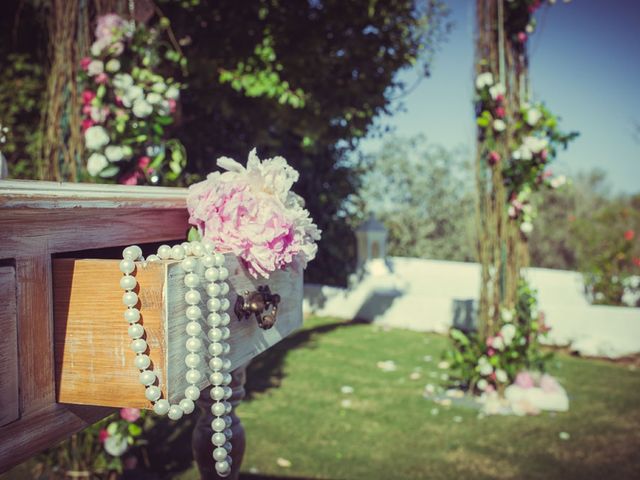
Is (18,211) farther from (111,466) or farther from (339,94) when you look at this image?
(339,94)

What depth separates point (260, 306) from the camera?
1208 millimetres

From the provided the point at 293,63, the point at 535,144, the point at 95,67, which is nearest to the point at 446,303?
the point at 535,144

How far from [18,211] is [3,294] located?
0.44 feet

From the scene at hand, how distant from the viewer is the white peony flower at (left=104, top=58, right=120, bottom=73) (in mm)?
2506

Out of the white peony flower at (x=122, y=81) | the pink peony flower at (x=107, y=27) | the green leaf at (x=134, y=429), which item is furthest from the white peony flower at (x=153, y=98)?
the green leaf at (x=134, y=429)

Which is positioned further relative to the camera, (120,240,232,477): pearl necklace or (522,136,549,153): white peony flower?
(522,136,549,153): white peony flower

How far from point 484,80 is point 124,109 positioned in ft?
8.63

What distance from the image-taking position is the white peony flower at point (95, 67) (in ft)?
8.17

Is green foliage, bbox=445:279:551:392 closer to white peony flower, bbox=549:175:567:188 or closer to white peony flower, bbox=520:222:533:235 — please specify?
white peony flower, bbox=520:222:533:235

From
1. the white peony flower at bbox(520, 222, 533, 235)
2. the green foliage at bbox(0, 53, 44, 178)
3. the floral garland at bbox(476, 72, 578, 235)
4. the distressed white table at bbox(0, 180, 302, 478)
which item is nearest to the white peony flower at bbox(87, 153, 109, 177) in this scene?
the distressed white table at bbox(0, 180, 302, 478)

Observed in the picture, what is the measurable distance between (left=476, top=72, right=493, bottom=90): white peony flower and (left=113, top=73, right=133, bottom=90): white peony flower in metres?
2.56

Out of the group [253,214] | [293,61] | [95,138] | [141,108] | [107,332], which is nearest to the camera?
[107,332]

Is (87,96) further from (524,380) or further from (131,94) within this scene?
(524,380)

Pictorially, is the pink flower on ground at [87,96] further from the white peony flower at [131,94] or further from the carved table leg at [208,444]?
the carved table leg at [208,444]
